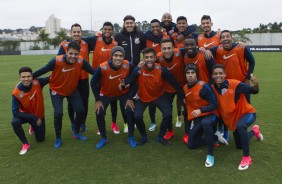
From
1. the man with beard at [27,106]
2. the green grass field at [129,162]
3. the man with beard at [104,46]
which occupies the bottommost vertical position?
the green grass field at [129,162]

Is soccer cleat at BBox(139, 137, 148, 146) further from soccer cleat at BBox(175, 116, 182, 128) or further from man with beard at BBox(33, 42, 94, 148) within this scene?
soccer cleat at BBox(175, 116, 182, 128)

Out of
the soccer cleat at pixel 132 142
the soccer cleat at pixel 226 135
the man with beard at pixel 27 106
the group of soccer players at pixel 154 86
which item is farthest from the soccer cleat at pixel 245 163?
the man with beard at pixel 27 106

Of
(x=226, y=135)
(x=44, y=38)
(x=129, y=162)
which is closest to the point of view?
(x=129, y=162)

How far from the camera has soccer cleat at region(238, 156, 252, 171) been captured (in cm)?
390

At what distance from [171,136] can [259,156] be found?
1.64 metres

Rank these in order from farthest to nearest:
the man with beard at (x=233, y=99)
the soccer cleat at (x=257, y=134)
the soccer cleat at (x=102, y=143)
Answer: the soccer cleat at (x=102, y=143) → the soccer cleat at (x=257, y=134) → the man with beard at (x=233, y=99)

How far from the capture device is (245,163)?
3957 millimetres

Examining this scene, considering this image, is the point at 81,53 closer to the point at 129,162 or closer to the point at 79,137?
the point at 79,137

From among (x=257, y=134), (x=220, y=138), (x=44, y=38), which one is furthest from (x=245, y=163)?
(x=44, y=38)

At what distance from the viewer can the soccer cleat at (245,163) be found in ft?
12.8

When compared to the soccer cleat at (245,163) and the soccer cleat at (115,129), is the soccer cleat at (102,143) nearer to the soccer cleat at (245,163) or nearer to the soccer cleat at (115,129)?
the soccer cleat at (115,129)

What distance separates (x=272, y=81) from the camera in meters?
11.3

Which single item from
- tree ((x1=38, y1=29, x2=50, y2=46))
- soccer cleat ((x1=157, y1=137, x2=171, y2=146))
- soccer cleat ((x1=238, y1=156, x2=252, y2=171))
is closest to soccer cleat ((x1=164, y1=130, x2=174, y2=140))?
soccer cleat ((x1=157, y1=137, x2=171, y2=146))

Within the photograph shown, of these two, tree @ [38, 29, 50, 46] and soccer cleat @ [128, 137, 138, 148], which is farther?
tree @ [38, 29, 50, 46]
